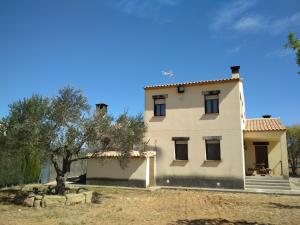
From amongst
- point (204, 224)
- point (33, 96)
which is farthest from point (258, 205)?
point (33, 96)

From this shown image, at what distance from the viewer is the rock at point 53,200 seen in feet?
43.1

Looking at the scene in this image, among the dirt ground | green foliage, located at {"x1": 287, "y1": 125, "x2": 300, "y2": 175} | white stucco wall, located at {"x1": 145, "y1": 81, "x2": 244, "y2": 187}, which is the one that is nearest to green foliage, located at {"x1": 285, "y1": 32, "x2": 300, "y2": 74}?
the dirt ground

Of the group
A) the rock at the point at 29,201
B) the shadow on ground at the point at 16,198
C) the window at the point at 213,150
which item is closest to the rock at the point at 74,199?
the shadow on ground at the point at 16,198

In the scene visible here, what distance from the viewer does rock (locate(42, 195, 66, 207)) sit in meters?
13.1

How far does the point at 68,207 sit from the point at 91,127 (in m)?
3.75

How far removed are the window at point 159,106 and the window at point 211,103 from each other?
10.9 feet

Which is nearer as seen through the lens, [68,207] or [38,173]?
[68,207]

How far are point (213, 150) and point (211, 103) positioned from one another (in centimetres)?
343

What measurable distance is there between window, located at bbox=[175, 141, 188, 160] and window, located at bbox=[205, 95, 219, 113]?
9.84 ft

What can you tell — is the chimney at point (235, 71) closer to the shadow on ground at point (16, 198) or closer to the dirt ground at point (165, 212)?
the dirt ground at point (165, 212)

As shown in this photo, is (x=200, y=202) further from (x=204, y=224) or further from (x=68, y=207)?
(x=68, y=207)

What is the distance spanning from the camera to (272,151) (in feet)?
76.4

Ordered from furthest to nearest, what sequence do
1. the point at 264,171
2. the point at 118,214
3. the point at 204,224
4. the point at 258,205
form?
1. the point at 264,171
2. the point at 258,205
3. the point at 118,214
4. the point at 204,224

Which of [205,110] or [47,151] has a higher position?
[205,110]
